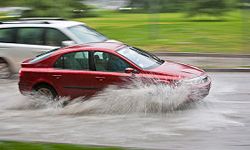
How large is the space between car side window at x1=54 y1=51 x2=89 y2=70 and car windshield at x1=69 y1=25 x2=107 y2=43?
3260mm

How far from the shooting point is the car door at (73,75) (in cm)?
1028

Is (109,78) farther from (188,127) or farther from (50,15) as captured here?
(50,15)

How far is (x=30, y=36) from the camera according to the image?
1458cm

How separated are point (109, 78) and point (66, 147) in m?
3.49

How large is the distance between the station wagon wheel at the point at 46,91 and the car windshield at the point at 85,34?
11.3 ft

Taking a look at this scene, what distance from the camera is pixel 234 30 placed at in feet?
81.2

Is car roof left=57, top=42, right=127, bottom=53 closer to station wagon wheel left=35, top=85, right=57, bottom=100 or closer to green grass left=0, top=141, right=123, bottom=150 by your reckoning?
station wagon wheel left=35, top=85, right=57, bottom=100

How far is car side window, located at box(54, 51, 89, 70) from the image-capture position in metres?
10.5

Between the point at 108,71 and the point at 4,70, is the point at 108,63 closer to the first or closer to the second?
the point at 108,71

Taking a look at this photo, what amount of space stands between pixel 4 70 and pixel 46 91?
176 inches

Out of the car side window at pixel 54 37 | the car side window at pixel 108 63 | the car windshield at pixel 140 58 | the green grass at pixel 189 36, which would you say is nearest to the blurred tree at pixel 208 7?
the green grass at pixel 189 36

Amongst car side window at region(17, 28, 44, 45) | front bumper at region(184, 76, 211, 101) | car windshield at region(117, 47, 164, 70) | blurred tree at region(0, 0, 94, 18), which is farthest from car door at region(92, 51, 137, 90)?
blurred tree at region(0, 0, 94, 18)

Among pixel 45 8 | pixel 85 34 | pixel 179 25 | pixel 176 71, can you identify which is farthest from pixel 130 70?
pixel 45 8

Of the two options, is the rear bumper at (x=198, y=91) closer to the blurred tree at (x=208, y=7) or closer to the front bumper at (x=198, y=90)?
the front bumper at (x=198, y=90)
